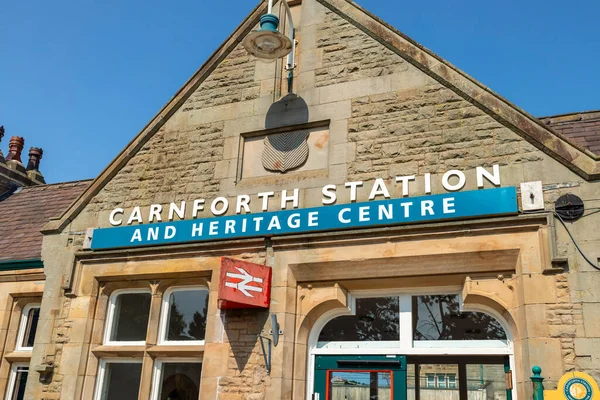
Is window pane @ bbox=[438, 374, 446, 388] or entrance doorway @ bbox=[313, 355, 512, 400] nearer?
entrance doorway @ bbox=[313, 355, 512, 400]

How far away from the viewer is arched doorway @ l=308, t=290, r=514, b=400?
7520mm

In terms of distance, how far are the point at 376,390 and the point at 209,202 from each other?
3756 mm

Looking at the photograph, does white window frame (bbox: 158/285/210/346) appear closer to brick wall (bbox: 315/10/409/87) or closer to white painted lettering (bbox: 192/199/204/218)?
white painted lettering (bbox: 192/199/204/218)

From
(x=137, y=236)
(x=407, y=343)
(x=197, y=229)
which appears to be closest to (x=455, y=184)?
(x=407, y=343)

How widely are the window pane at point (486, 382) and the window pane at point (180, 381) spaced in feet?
12.5

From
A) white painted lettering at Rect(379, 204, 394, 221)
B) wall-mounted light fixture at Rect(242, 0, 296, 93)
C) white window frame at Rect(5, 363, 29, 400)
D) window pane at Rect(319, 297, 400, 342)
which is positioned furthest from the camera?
white window frame at Rect(5, 363, 29, 400)

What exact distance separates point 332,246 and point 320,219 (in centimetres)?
42

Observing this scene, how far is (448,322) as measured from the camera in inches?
309

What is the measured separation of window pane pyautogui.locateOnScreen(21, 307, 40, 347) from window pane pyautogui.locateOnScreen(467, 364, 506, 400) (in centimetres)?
833

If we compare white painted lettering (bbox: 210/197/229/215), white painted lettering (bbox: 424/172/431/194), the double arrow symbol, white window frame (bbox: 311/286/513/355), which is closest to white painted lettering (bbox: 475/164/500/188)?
white painted lettering (bbox: 424/172/431/194)

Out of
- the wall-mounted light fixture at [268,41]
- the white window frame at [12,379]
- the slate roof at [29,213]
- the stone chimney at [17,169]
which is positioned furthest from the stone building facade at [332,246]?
the stone chimney at [17,169]

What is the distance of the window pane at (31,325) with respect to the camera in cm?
1165

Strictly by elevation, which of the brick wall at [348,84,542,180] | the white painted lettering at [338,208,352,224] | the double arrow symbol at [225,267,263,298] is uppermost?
the brick wall at [348,84,542,180]

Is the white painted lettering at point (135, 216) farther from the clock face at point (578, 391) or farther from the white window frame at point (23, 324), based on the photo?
the clock face at point (578, 391)
